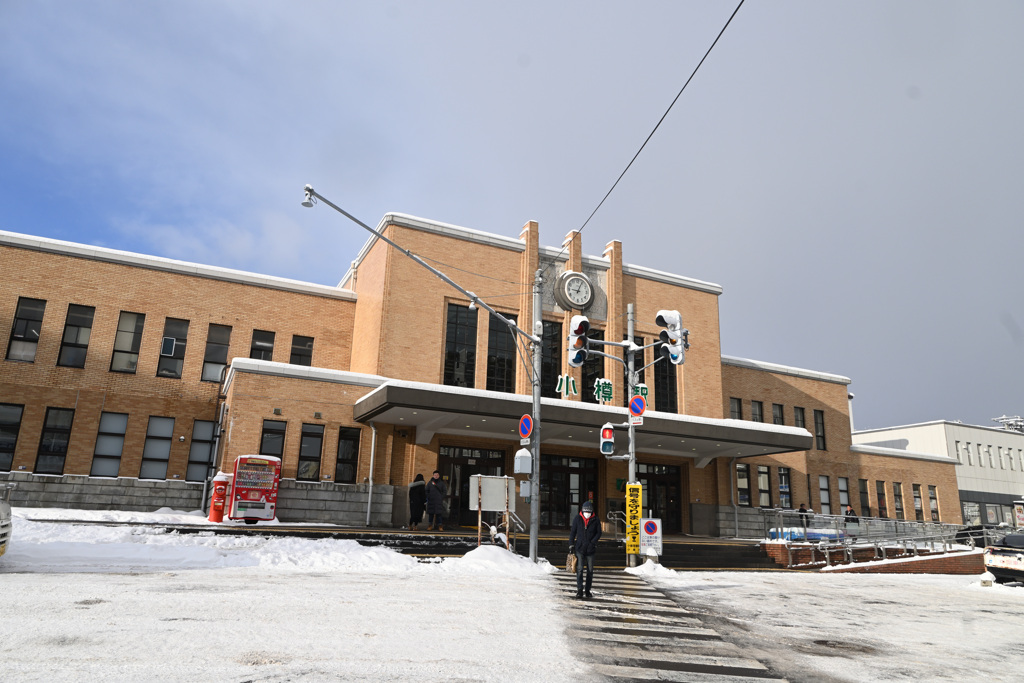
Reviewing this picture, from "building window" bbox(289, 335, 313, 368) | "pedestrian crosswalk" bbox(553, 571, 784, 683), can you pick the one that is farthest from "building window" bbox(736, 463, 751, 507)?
"pedestrian crosswalk" bbox(553, 571, 784, 683)

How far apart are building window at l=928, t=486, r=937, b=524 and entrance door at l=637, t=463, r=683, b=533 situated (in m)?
18.6

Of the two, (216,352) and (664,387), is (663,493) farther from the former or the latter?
(216,352)

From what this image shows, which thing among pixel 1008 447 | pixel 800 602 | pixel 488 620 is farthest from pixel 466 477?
pixel 1008 447

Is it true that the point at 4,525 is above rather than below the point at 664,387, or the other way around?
below

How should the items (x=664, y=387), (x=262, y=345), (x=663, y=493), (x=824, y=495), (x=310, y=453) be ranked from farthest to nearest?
(x=824, y=495) → (x=664, y=387) → (x=663, y=493) → (x=262, y=345) → (x=310, y=453)

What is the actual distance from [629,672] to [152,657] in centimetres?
469

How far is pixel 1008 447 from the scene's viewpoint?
177 ft

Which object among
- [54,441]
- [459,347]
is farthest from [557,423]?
[54,441]

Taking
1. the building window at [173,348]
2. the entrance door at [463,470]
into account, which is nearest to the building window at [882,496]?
the entrance door at [463,470]

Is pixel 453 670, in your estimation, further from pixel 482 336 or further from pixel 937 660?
pixel 482 336

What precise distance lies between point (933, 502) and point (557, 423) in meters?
28.4

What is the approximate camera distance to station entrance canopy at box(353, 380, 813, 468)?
21656 mm

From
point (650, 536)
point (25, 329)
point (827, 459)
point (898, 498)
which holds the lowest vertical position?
point (650, 536)

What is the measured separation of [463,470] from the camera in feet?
87.6
